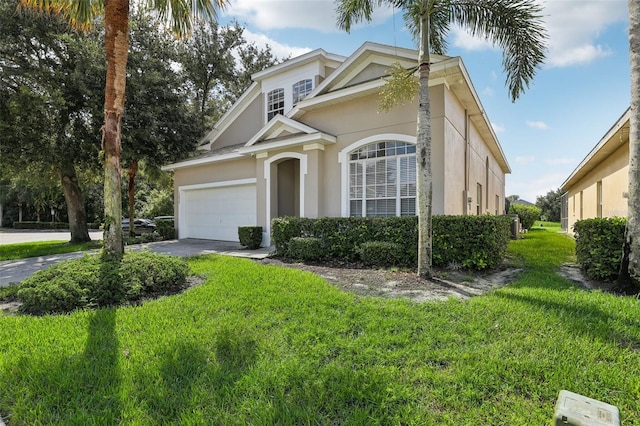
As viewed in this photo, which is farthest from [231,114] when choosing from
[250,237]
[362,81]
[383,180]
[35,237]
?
[35,237]

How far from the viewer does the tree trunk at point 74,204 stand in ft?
47.1

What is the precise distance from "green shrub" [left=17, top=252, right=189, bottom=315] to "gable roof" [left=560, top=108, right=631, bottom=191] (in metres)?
10.0

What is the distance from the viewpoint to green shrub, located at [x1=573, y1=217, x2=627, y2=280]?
5.71m

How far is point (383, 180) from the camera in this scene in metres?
9.95

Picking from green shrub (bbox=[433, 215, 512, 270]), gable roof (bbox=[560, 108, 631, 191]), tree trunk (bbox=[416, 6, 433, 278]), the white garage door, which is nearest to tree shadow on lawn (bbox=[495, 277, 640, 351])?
tree trunk (bbox=[416, 6, 433, 278])

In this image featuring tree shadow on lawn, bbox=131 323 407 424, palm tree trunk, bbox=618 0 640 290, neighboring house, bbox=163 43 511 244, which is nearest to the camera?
tree shadow on lawn, bbox=131 323 407 424

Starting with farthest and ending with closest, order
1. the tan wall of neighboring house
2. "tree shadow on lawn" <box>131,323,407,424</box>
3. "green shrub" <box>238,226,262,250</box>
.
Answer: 1. "green shrub" <box>238,226,262,250</box>
2. the tan wall of neighboring house
3. "tree shadow on lawn" <box>131,323,407,424</box>

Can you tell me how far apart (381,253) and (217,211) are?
9.39 m

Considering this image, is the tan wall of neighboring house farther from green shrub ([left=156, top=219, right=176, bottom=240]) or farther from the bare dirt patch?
green shrub ([left=156, top=219, right=176, bottom=240])

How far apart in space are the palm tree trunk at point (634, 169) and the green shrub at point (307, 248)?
636cm

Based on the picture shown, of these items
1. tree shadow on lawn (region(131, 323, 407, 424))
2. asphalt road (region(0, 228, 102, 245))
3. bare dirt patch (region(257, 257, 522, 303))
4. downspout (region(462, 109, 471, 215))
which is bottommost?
asphalt road (region(0, 228, 102, 245))

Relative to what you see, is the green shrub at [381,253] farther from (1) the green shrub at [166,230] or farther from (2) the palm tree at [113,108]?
(1) the green shrub at [166,230]

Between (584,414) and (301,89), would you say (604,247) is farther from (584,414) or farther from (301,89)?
(301,89)

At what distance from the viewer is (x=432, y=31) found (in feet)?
27.6
